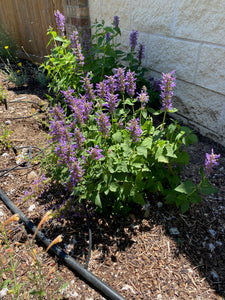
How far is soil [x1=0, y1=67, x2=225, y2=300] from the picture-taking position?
1.77m

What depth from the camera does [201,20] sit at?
264 centimetres

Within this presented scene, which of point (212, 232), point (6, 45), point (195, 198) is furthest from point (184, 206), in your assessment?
point (6, 45)

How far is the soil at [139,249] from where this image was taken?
5.82ft

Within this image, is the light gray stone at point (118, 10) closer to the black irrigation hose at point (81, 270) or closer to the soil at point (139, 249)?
the soil at point (139, 249)

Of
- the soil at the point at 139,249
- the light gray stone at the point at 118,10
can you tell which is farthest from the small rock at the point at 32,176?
the light gray stone at the point at 118,10

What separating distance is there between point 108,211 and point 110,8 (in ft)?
10.7

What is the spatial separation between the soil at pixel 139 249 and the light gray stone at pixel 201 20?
140 centimetres

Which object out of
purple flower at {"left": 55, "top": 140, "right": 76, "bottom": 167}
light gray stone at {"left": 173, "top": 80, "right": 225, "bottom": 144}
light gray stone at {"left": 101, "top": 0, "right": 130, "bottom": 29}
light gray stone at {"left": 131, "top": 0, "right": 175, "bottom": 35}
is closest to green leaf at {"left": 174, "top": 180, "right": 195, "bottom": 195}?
purple flower at {"left": 55, "top": 140, "right": 76, "bottom": 167}

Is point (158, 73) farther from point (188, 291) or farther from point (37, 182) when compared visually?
point (188, 291)

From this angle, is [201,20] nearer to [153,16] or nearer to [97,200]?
[153,16]

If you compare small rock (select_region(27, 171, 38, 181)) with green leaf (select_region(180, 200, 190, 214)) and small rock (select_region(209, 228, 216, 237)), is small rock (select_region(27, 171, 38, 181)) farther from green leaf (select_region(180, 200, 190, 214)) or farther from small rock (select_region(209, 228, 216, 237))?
small rock (select_region(209, 228, 216, 237))

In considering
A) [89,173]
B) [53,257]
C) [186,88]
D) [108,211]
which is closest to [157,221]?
[108,211]

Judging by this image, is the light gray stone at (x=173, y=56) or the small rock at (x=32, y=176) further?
the light gray stone at (x=173, y=56)

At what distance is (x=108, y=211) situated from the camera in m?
2.24
